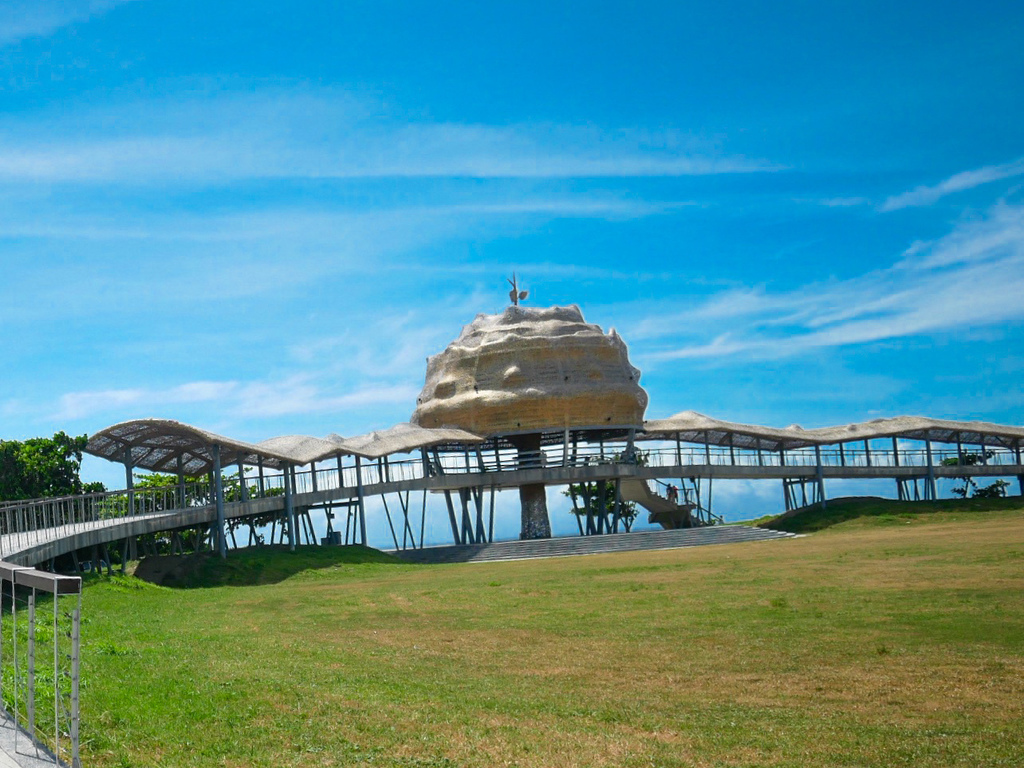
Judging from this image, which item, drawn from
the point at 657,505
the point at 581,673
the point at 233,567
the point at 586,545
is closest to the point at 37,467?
the point at 233,567

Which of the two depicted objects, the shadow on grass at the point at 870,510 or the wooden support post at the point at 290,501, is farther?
the shadow on grass at the point at 870,510

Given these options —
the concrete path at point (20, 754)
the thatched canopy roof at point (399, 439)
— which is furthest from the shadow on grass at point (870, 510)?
the concrete path at point (20, 754)

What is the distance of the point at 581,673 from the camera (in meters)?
13.6

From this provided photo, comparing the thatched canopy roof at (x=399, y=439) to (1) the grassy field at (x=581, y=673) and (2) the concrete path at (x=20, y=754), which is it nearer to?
(1) the grassy field at (x=581, y=673)

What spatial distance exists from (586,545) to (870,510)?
18.2 m

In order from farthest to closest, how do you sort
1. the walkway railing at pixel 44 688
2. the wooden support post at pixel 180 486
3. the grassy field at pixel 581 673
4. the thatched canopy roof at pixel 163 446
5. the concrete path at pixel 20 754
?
the wooden support post at pixel 180 486 < the thatched canopy roof at pixel 163 446 < the grassy field at pixel 581 673 < the concrete path at pixel 20 754 < the walkway railing at pixel 44 688

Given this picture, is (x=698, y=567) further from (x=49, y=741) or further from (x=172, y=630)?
(x=49, y=741)

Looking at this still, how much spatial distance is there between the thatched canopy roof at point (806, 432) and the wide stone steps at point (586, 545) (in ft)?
38.1

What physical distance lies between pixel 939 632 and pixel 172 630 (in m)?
12.1

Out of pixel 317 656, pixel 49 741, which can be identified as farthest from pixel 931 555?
pixel 49 741

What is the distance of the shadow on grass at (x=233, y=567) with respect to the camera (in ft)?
106

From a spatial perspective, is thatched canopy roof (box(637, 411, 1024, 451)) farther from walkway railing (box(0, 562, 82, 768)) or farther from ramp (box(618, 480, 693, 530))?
walkway railing (box(0, 562, 82, 768))

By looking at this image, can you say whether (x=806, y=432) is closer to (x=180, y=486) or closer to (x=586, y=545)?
(x=586, y=545)

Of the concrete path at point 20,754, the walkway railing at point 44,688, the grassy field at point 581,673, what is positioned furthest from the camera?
the grassy field at point 581,673
